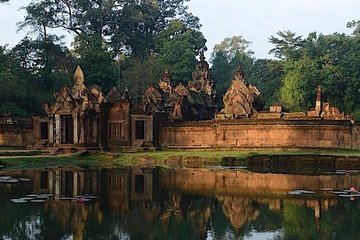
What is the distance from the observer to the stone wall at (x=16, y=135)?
160 ft

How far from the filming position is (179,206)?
61.2 ft

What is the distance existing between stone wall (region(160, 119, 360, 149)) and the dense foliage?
544 inches

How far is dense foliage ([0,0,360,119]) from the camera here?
59.7 m

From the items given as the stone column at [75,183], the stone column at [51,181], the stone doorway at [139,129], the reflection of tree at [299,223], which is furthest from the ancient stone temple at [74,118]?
the reflection of tree at [299,223]

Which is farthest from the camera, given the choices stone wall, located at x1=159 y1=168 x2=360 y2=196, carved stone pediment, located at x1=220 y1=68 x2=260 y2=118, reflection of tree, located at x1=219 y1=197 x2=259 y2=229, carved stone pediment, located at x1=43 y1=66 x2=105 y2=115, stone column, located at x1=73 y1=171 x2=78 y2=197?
carved stone pediment, located at x1=220 y1=68 x2=260 y2=118

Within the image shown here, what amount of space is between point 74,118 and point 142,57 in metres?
46.5

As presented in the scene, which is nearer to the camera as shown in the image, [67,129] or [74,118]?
[74,118]

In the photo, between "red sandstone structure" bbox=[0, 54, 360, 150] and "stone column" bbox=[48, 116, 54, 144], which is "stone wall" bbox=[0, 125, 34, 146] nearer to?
"red sandstone structure" bbox=[0, 54, 360, 150]

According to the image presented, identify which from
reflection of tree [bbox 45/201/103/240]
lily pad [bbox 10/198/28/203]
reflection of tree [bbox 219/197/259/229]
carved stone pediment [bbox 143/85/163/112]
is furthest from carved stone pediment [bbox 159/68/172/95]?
reflection of tree [bbox 45/201/103/240]

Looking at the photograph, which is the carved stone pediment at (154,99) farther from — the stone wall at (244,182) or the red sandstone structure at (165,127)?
the stone wall at (244,182)

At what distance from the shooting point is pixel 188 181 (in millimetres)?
25844

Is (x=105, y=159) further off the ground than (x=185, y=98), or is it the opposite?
(x=185, y=98)

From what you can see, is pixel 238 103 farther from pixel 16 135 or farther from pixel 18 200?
pixel 18 200

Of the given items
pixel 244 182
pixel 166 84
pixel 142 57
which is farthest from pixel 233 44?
pixel 244 182
